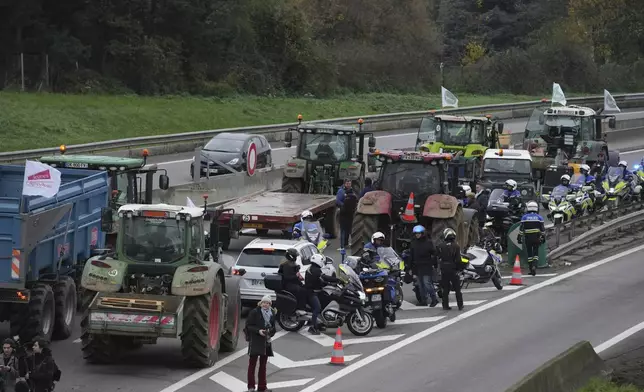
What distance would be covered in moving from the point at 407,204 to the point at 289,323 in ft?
22.3

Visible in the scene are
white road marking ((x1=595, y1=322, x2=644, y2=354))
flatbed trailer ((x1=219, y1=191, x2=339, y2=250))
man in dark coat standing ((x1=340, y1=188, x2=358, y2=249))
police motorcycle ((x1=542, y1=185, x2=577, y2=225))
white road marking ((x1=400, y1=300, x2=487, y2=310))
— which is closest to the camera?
white road marking ((x1=595, y1=322, x2=644, y2=354))

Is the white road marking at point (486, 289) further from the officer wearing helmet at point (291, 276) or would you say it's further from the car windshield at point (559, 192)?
the car windshield at point (559, 192)

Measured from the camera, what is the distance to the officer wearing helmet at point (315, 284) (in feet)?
74.0

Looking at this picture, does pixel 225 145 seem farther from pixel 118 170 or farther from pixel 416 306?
pixel 416 306

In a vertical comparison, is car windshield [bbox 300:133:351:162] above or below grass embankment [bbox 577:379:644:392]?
above

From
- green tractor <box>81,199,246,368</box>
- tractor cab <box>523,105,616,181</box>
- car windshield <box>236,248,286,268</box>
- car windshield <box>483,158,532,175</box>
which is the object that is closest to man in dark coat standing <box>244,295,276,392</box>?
green tractor <box>81,199,246,368</box>

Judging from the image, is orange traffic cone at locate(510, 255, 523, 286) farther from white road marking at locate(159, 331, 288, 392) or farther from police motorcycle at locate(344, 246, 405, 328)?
white road marking at locate(159, 331, 288, 392)

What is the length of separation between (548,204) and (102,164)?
15005 mm

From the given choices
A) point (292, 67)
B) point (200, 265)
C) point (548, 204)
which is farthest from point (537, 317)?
point (292, 67)

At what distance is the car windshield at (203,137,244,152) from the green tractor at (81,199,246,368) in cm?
2314

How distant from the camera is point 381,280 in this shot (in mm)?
23375

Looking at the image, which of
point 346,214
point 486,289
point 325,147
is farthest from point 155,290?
point 325,147

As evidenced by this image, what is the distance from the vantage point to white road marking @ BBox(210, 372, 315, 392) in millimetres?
19078

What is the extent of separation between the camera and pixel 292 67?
74.9m
